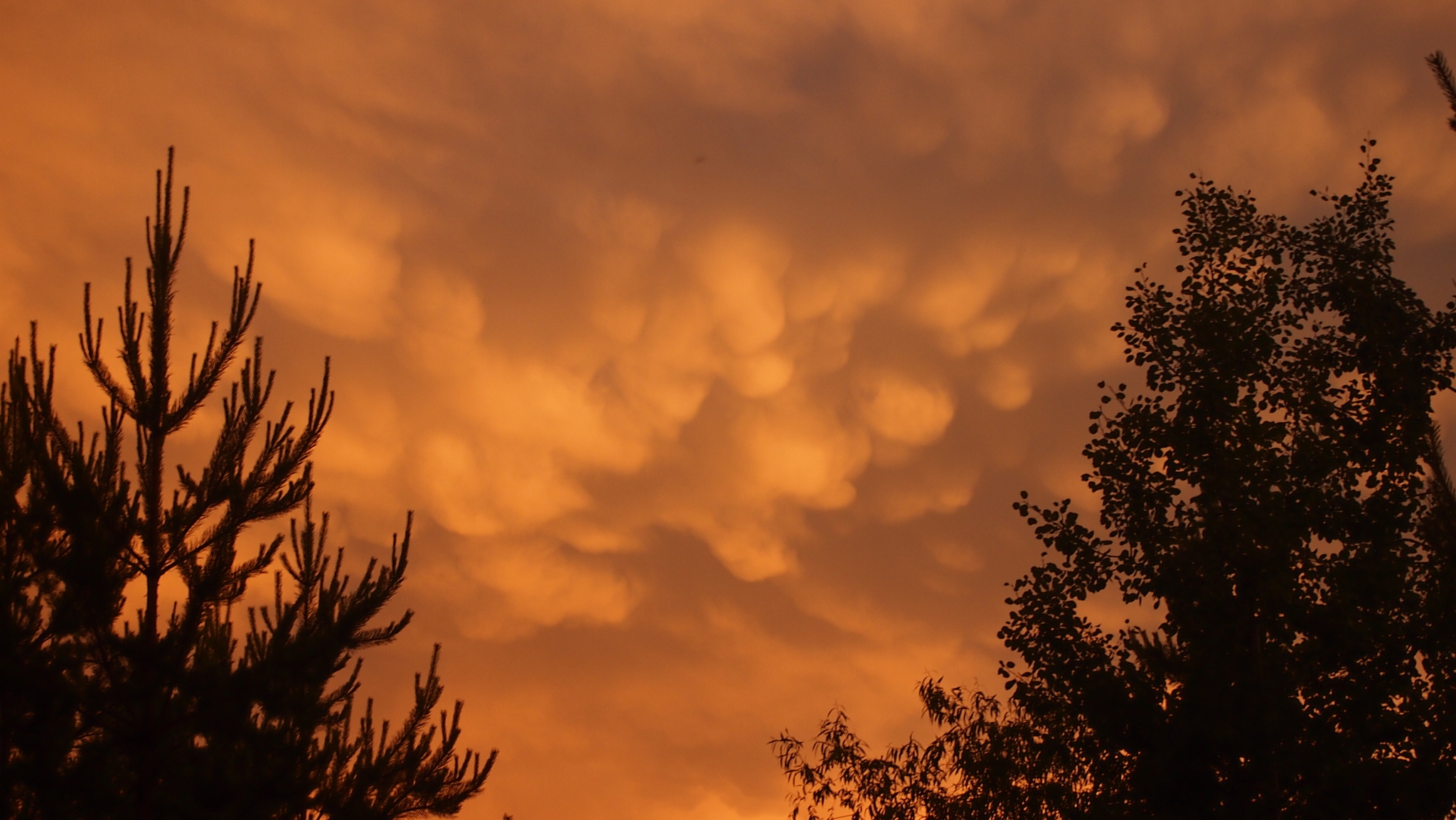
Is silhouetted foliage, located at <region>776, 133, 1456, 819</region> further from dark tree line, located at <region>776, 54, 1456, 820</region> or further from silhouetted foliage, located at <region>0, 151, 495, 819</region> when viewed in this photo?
silhouetted foliage, located at <region>0, 151, 495, 819</region>

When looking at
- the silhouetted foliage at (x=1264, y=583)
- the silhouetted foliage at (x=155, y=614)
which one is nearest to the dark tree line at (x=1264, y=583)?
the silhouetted foliage at (x=1264, y=583)

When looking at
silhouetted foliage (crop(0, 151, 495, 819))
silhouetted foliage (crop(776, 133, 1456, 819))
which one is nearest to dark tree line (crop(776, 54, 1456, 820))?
silhouetted foliage (crop(776, 133, 1456, 819))

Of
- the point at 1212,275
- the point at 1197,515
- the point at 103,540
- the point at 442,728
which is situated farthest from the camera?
A: the point at 1212,275

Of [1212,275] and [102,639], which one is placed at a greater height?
[1212,275]

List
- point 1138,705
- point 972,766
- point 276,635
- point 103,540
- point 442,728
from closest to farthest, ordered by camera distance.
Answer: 1. point 103,540
2. point 276,635
3. point 442,728
4. point 1138,705
5. point 972,766

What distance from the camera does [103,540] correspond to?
10164mm

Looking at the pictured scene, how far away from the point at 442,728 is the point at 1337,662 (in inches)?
486

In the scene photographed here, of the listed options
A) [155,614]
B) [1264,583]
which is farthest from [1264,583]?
[155,614]

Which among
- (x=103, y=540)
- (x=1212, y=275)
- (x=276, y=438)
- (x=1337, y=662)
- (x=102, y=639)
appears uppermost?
(x=1212, y=275)

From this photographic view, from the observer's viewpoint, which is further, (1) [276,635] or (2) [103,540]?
(1) [276,635]

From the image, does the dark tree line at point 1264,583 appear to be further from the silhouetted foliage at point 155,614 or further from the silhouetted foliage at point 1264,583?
the silhouetted foliage at point 155,614

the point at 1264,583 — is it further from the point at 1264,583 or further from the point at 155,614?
the point at 155,614

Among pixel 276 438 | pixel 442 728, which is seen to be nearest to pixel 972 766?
pixel 442 728

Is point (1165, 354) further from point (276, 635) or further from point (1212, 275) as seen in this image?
point (276, 635)
